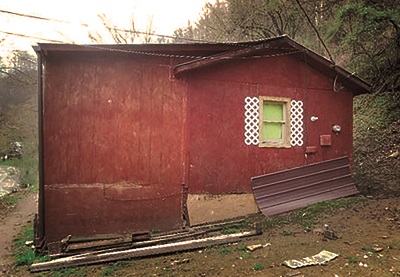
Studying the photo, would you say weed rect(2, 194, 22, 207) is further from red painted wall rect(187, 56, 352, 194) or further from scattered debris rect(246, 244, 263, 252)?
scattered debris rect(246, 244, 263, 252)

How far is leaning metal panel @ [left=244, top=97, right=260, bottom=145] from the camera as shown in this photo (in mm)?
7480

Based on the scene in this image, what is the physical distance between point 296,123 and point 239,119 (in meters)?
1.69

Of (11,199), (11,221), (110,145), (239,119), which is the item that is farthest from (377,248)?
(11,199)

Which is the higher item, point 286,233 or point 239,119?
point 239,119

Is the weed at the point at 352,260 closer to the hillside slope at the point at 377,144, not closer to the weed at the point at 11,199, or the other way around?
the hillside slope at the point at 377,144

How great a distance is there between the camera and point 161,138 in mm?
7066

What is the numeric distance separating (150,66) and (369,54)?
27.8 feet

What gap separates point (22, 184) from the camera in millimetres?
19594

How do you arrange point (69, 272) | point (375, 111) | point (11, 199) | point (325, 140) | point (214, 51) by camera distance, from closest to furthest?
point (69, 272) → point (214, 51) → point (325, 140) → point (375, 111) → point (11, 199)

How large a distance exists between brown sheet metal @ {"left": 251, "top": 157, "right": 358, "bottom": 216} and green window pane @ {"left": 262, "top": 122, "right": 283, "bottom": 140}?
96 cm

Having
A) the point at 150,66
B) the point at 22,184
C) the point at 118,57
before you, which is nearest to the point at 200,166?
the point at 150,66

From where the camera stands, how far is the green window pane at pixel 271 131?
7746mm

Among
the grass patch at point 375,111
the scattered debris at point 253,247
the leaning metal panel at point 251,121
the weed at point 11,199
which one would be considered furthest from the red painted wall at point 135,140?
the weed at point 11,199

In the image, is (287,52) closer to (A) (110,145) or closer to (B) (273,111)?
(B) (273,111)
